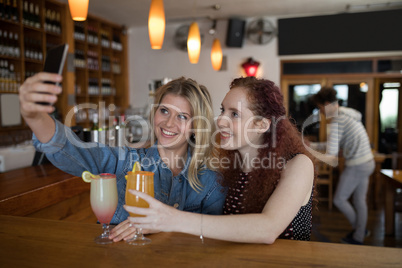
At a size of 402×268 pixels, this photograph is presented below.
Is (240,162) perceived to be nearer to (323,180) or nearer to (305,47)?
(323,180)

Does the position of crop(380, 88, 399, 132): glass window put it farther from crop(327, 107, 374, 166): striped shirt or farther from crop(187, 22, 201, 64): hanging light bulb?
crop(187, 22, 201, 64): hanging light bulb

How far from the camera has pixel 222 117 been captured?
54.2 inches

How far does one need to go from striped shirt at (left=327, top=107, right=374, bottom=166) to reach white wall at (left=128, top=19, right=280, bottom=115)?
261 centimetres

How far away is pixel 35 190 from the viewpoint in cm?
180

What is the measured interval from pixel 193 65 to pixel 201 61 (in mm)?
179

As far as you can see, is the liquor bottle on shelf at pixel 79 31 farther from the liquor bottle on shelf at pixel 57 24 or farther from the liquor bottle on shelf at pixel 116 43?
the liquor bottle on shelf at pixel 116 43

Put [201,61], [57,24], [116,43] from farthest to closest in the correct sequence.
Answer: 1. [116,43]
2. [201,61]
3. [57,24]

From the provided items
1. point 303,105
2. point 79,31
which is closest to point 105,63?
point 79,31

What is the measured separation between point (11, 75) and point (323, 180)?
4.35m

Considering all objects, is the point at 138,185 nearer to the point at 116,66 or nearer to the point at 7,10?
the point at 7,10

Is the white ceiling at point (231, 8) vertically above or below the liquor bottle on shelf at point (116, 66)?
above

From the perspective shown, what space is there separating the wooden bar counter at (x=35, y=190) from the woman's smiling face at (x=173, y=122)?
2.52ft

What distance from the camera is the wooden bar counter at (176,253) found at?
895 mm

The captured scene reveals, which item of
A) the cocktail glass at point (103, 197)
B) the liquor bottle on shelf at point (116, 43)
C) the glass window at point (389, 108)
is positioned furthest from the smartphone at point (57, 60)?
the glass window at point (389, 108)
